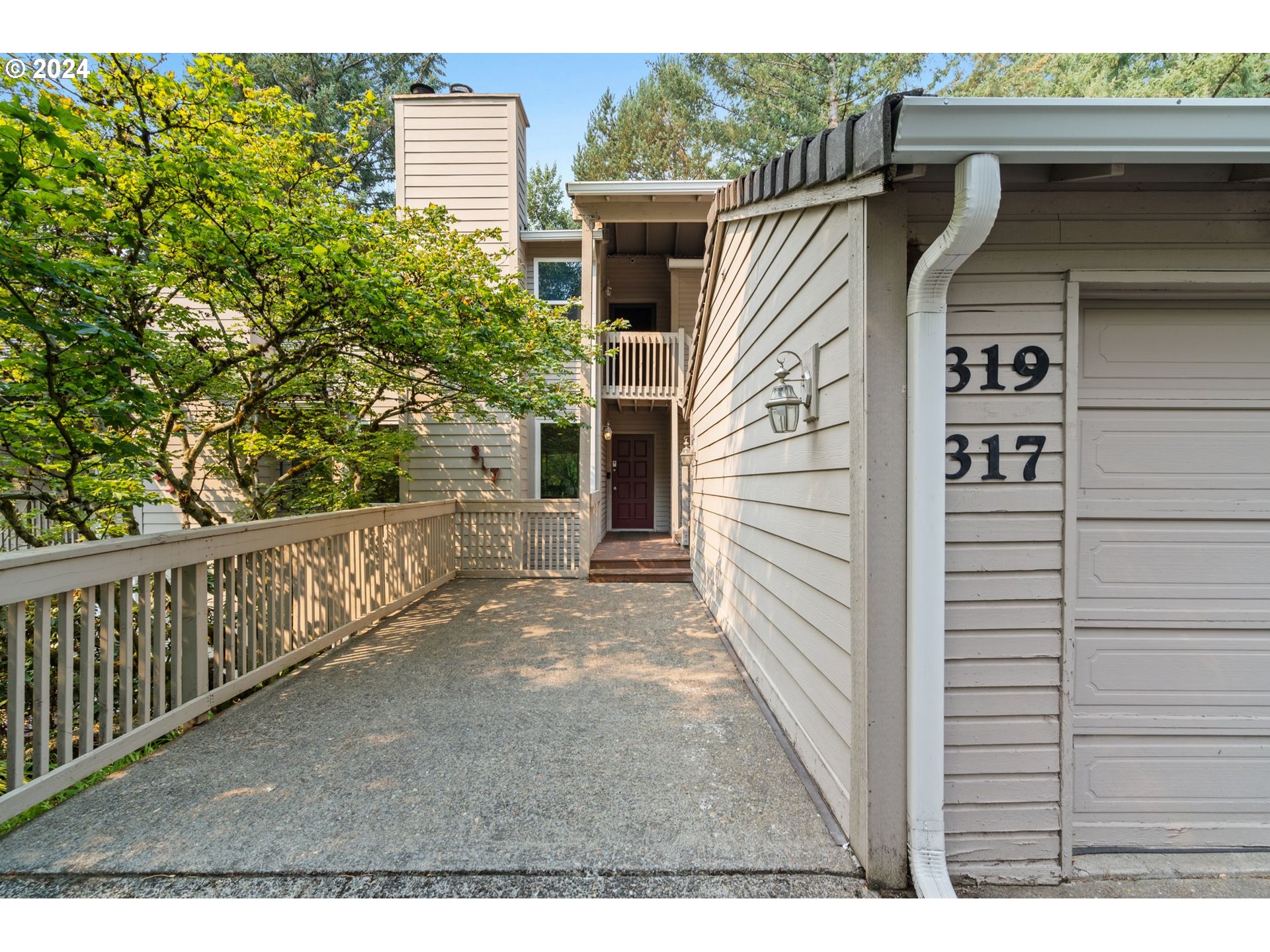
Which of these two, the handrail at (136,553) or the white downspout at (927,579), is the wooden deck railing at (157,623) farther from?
the white downspout at (927,579)

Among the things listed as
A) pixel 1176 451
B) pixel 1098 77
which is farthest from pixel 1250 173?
pixel 1098 77

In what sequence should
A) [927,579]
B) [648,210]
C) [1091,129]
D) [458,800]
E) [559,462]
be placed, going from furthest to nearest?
[559,462] < [648,210] < [458,800] < [927,579] < [1091,129]

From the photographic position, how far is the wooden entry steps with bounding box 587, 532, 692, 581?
6.48m

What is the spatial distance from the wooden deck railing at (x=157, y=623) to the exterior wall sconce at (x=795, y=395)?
2932mm

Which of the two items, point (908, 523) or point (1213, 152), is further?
point (908, 523)

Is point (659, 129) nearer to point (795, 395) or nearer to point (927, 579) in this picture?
point (795, 395)

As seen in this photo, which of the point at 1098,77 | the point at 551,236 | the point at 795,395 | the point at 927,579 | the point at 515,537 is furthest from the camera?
the point at 1098,77

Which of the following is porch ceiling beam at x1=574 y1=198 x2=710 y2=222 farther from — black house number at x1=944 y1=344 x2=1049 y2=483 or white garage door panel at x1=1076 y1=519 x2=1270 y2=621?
white garage door panel at x1=1076 y1=519 x2=1270 y2=621

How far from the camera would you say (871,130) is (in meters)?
1.63

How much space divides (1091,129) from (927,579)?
1.33 m

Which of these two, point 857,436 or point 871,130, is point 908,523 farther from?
point 871,130

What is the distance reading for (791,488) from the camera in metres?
2.63

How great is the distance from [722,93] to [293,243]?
1387 cm
